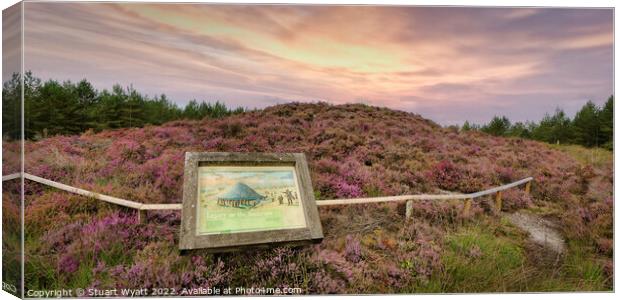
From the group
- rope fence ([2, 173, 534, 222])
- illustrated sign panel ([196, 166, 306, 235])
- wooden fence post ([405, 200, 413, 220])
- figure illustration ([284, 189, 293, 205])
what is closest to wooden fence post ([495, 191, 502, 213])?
rope fence ([2, 173, 534, 222])

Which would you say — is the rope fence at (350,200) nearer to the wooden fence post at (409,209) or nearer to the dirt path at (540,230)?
the wooden fence post at (409,209)

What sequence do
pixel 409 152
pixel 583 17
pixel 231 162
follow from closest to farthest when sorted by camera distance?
pixel 231 162 < pixel 583 17 < pixel 409 152

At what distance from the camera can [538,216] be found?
220 inches

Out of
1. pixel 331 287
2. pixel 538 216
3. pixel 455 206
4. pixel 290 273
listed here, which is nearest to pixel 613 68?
pixel 538 216

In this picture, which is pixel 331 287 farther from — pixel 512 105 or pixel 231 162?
pixel 512 105

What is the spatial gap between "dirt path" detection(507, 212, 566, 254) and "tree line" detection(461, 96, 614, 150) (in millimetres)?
1224

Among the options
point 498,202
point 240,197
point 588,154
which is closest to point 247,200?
point 240,197

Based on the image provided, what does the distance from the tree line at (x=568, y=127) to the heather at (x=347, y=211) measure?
158 millimetres

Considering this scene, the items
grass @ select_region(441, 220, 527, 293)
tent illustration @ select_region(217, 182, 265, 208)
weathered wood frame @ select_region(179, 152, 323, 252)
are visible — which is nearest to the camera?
weathered wood frame @ select_region(179, 152, 323, 252)

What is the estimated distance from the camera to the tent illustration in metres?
4.31

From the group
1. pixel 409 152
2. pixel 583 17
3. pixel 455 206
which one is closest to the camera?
pixel 583 17

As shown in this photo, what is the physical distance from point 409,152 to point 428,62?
5.03 feet

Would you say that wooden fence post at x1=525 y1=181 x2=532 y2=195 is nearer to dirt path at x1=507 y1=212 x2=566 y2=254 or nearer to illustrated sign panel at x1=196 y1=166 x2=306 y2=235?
dirt path at x1=507 y1=212 x2=566 y2=254

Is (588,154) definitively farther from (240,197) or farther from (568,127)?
(240,197)
